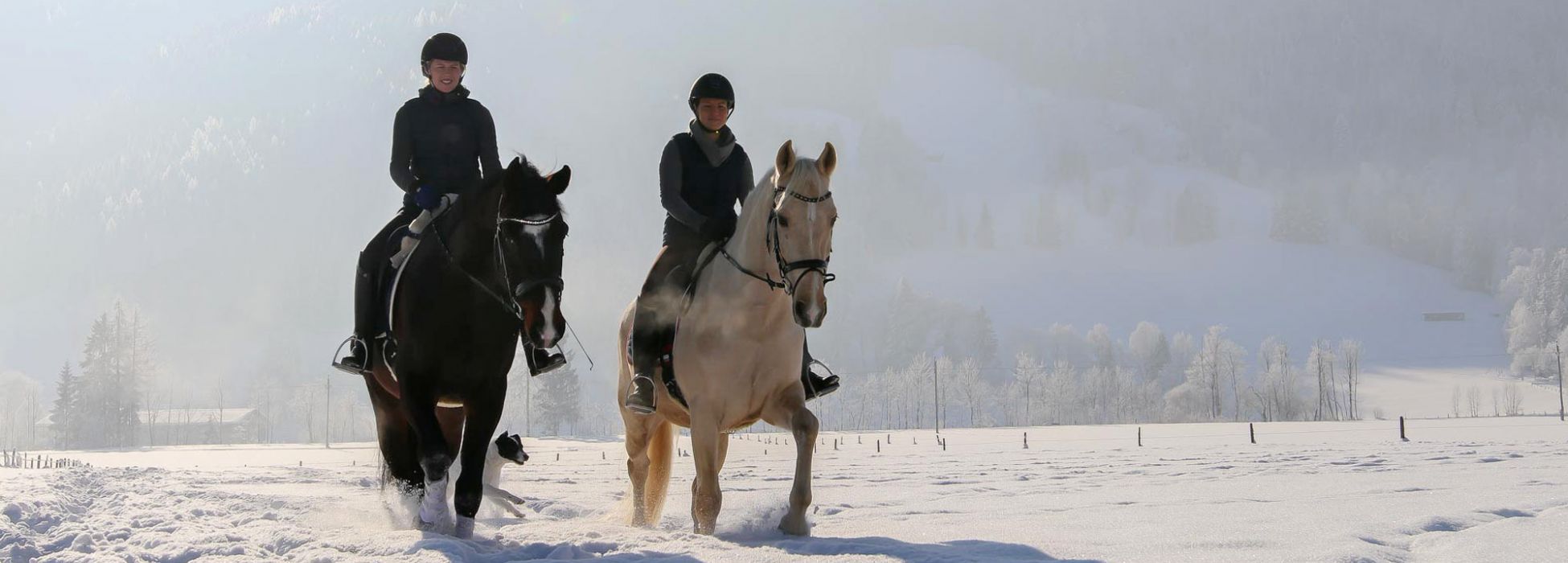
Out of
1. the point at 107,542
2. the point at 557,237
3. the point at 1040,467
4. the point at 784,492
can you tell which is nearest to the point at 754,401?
the point at 557,237

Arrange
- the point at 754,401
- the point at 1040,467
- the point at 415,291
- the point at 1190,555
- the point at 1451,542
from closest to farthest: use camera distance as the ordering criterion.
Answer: the point at 1190,555 < the point at 1451,542 < the point at 415,291 < the point at 754,401 < the point at 1040,467

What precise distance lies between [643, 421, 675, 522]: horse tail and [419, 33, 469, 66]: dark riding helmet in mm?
3606

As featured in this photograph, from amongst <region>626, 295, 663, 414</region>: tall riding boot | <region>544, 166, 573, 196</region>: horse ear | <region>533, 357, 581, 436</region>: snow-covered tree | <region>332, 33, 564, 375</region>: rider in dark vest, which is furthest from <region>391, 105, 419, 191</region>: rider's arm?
<region>533, 357, 581, 436</region>: snow-covered tree

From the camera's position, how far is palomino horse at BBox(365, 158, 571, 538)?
8117 mm

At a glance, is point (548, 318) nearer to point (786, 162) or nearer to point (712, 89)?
point (786, 162)

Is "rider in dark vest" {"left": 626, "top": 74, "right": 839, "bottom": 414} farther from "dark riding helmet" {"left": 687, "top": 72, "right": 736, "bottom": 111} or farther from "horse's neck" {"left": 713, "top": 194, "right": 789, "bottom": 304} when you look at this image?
"horse's neck" {"left": 713, "top": 194, "right": 789, "bottom": 304}

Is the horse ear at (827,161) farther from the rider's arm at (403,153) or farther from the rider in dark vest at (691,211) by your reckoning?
the rider's arm at (403,153)

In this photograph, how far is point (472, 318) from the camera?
831 cm

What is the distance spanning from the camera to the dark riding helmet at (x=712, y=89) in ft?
34.5

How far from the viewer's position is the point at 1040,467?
25.2 m

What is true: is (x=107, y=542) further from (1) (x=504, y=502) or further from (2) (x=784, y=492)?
(2) (x=784, y=492)

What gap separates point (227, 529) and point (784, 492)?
901 cm

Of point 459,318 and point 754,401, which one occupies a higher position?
point 459,318

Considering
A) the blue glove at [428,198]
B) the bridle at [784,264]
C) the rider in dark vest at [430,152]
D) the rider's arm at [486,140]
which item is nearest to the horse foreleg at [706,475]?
the bridle at [784,264]
